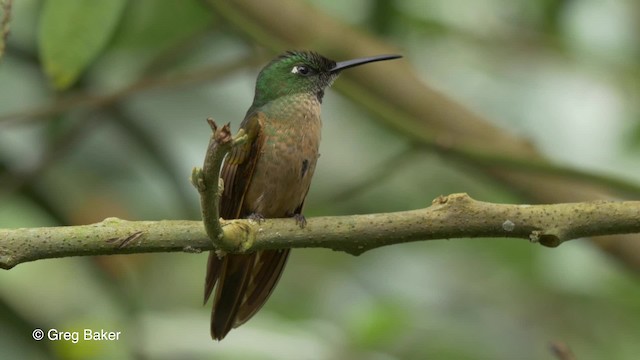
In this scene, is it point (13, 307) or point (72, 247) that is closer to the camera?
point (72, 247)

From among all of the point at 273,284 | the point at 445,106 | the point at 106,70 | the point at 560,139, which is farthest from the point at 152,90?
the point at 560,139

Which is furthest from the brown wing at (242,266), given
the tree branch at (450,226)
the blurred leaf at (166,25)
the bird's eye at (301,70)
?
the blurred leaf at (166,25)

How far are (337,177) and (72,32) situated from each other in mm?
2175

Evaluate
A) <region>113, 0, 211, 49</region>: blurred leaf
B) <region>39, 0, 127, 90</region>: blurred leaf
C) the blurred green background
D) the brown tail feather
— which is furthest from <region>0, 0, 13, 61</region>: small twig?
<region>113, 0, 211, 49</region>: blurred leaf

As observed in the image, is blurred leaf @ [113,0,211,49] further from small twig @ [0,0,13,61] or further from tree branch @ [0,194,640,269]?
tree branch @ [0,194,640,269]

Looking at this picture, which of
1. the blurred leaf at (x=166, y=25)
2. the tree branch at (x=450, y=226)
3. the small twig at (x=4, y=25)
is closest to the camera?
the tree branch at (x=450, y=226)

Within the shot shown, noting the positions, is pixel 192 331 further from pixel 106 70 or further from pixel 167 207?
pixel 106 70

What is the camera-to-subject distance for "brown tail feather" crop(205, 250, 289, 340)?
3438mm

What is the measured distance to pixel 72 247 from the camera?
7.80 feet

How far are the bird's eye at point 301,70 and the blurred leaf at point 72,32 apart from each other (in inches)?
35.0

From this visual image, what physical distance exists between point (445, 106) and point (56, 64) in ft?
6.22

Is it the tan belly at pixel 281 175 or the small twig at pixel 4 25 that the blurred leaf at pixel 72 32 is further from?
the tan belly at pixel 281 175

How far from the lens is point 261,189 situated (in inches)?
141

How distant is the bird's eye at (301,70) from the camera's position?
4137 millimetres
